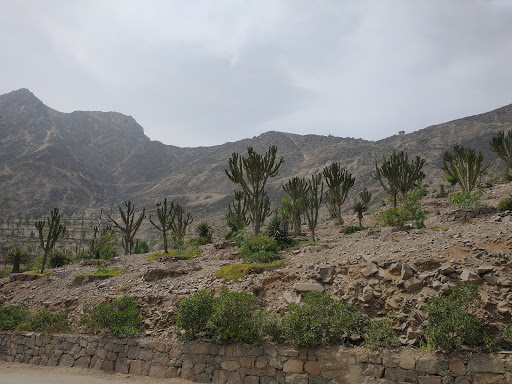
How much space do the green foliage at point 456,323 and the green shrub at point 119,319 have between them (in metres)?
6.50

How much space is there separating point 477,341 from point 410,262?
243 centimetres

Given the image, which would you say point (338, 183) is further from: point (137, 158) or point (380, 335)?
point (137, 158)

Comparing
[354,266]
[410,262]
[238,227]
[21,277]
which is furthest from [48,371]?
[238,227]

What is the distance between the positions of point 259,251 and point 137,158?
12633 cm

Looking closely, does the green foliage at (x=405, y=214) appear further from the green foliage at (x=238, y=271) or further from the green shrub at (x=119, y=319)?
the green shrub at (x=119, y=319)

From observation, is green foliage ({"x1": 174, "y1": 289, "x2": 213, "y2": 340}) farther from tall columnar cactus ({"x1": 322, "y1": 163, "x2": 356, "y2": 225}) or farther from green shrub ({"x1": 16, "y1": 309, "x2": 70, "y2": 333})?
tall columnar cactus ({"x1": 322, "y1": 163, "x2": 356, "y2": 225})

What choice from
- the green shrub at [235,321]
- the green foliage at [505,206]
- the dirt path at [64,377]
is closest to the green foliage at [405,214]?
the green foliage at [505,206]

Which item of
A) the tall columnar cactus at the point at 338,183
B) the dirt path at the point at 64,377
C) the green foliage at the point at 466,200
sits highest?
the tall columnar cactus at the point at 338,183

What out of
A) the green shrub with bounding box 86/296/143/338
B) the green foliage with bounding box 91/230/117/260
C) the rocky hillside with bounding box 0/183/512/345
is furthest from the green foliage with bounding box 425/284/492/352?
the green foliage with bounding box 91/230/117/260

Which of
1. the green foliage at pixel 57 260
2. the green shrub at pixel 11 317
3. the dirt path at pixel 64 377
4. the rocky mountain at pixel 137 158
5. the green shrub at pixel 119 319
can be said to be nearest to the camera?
the dirt path at pixel 64 377

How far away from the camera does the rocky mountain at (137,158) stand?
7125cm

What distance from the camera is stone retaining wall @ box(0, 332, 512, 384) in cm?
548

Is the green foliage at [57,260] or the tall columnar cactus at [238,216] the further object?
the tall columnar cactus at [238,216]

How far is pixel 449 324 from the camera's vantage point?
572 cm
